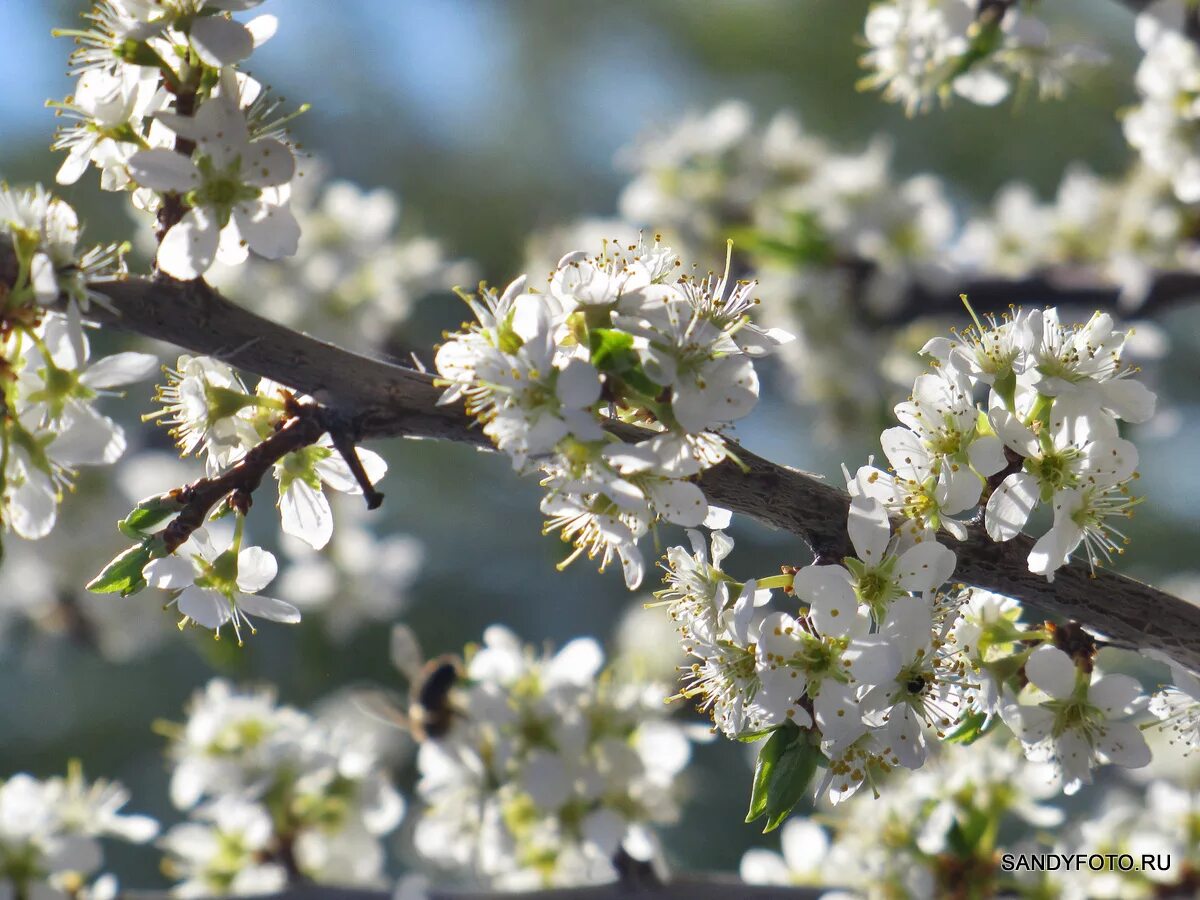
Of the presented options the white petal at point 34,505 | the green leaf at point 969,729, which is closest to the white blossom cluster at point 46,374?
the white petal at point 34,505

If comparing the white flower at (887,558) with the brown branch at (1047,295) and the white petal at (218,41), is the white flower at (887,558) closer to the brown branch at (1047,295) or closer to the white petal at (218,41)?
the white petal at (218,41)

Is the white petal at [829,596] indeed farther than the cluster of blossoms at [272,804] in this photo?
No

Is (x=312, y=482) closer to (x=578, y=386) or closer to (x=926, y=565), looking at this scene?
(x=578, y=386)

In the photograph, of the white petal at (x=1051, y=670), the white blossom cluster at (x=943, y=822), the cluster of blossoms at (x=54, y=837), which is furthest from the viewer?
the cluster of blossoms at (x=54, y=837)

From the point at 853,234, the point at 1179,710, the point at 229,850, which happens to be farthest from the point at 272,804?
the point at 853,234

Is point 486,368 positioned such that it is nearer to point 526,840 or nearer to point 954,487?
point 954,487

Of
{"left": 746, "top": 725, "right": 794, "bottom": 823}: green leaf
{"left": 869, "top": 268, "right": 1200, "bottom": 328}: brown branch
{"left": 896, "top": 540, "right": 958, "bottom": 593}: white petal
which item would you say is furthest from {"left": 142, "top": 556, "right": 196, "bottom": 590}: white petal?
{"left": 869, "top": 268, "right": 1200, "bottom": 328}: brown branch
